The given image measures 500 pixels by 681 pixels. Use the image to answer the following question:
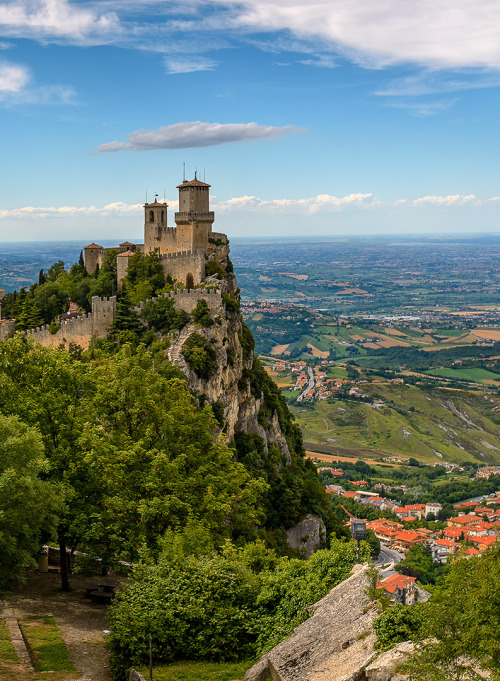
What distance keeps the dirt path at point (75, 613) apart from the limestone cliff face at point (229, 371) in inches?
732

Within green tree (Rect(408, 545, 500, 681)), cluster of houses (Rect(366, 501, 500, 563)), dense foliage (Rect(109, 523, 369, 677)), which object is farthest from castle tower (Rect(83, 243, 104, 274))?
cluster of houses (Rect(366, 501, 500, 563))

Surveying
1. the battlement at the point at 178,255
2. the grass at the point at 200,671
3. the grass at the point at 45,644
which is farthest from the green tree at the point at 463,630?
the battlement at the point at 178,255

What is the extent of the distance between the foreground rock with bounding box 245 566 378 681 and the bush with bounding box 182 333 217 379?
1126 inches

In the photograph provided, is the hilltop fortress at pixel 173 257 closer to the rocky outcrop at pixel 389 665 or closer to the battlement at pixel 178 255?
the battlement at pixel 178 255

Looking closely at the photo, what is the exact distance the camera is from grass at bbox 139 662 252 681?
16812 mm

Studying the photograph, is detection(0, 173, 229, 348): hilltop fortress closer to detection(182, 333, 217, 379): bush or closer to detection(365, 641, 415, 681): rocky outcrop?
detection(182, 333, 217, 379): bush

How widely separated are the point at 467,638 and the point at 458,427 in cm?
16998

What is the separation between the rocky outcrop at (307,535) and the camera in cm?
5234

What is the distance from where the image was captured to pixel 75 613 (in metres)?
→ 22.9

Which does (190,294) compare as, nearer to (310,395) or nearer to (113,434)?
(113,434)

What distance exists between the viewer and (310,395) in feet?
628

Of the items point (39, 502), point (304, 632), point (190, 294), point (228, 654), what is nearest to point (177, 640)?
point (228, 654)

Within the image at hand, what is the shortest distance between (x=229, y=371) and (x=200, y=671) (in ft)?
110

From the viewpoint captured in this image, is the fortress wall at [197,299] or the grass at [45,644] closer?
the grass at [45,644]
